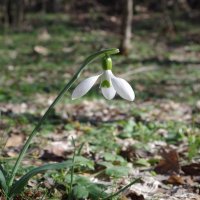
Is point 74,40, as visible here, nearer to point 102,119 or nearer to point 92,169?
point 102,119

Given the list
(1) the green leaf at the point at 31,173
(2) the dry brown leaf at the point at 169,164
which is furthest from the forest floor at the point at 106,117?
(1) the green leaf at the point at 31,173

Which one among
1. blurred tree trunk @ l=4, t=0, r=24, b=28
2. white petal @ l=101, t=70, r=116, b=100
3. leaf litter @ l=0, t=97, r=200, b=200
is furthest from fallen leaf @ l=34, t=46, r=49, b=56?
white petal @ l=101, t=70, r=116, b=100

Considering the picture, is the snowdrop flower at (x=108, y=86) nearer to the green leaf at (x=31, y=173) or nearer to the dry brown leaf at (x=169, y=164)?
the green leaf at (x=31, y=173)

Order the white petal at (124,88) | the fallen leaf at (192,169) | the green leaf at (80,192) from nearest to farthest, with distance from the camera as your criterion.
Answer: the white petal at (124,88)
the green leaf at (80,192)
the fallen leaf at (192,169)

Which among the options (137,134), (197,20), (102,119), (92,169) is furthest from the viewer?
(197,20)

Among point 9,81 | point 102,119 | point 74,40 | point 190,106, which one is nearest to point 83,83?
point 102,119

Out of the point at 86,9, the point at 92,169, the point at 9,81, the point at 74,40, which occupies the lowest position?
the point at 92,169

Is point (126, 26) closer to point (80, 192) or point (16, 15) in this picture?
point (16, 15)
